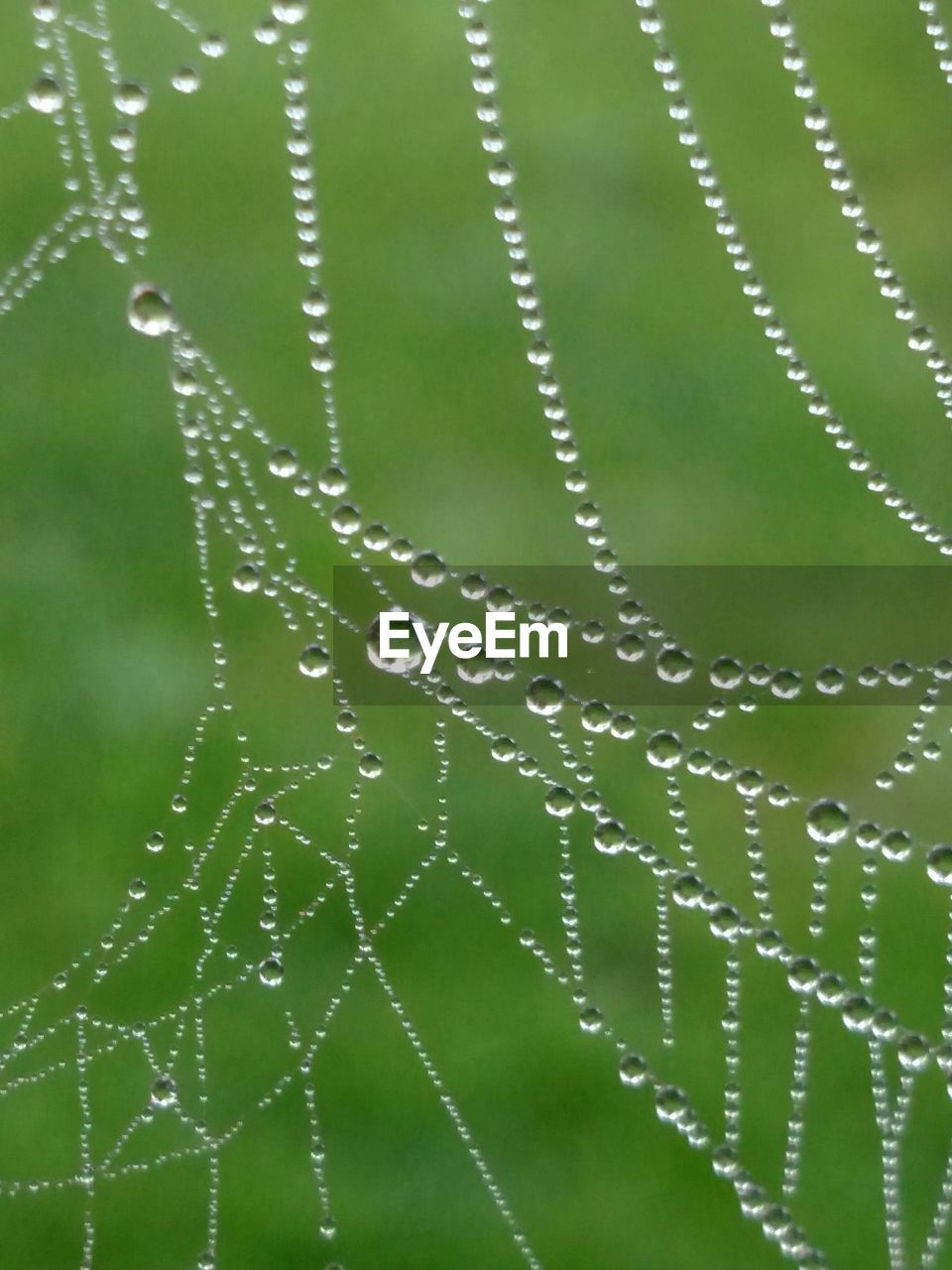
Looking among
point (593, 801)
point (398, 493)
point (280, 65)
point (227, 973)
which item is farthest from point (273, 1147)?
point (280, 65)

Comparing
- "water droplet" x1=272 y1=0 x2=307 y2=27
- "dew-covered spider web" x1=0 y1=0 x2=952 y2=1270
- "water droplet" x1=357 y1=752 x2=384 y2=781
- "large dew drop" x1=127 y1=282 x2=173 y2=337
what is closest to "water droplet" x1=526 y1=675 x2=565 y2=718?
"dew-covered spider web" x1=0 y1=0 x2=952 y2=1270

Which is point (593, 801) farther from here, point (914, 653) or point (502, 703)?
point (914, 653)

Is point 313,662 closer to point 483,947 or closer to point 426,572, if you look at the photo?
point 426,572

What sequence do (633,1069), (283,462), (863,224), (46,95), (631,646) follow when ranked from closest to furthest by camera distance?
1. (46,95)
2. (283,462)
3. (631,646)
4. (633,1069)
5. (863,224)

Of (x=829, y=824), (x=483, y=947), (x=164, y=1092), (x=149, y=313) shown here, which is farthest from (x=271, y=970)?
(x=149, y=313)

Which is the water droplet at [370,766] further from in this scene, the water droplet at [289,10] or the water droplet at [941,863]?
the water droplet at [289,10]

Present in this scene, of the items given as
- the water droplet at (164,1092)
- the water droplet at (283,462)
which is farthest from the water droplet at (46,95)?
the water droplet at (164,1092)

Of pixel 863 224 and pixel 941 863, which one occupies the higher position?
pixel 863 224

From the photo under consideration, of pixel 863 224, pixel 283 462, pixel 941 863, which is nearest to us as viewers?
pixel 283 462
